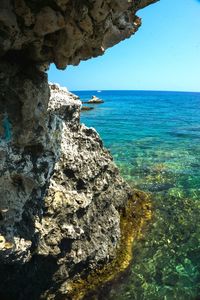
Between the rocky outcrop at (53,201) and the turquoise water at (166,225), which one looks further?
the turquoise water at (166,225)

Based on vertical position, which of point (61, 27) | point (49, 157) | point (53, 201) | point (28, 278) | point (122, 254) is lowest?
point (122, 254)

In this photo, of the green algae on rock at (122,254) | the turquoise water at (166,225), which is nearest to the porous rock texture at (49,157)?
the green algae on rock at (122,254)

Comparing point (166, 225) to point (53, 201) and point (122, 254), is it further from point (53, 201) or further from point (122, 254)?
point (53, 201)

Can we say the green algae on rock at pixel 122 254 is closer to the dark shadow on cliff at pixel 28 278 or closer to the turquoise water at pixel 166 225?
the turquoise water at pixel 166 225

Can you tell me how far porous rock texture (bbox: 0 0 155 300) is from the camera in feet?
20.3

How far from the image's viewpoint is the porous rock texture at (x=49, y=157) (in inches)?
244

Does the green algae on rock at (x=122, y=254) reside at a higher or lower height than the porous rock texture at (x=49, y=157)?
lower

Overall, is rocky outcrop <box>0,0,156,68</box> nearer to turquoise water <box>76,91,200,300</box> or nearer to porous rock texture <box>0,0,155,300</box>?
porous rock texture <box>0,0,155,300</box>

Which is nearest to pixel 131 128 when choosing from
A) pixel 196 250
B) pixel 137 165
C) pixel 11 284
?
pixel 137 165

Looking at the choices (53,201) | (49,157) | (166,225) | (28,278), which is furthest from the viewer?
(166,225)

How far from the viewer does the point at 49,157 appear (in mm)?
8484

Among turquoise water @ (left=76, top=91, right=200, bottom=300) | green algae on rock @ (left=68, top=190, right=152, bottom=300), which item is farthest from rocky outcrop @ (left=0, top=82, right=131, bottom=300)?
turquoise water @ (left=76, top=91, right=200, bottom=300)

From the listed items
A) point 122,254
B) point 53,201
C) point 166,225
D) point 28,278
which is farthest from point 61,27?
point 166,225

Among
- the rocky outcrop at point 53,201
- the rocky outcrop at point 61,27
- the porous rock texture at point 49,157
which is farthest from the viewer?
the rocky outcrop at point 53,201
